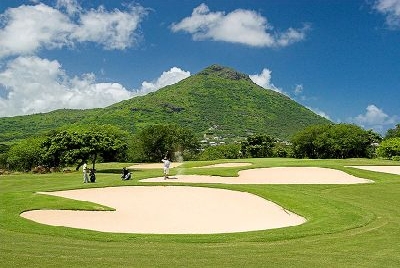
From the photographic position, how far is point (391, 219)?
2120 centimetres

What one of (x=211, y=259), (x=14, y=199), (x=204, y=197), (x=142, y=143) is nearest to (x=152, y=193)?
(x=204, y=197)

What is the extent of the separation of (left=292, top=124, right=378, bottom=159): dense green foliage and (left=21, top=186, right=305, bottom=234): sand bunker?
84494mm

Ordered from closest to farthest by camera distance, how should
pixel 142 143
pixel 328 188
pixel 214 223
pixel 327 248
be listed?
1. pixel 327 248
2. pixel 214 223
3. pixel 328 188
4. pixel 142 143

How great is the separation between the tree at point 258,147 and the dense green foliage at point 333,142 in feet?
21.5

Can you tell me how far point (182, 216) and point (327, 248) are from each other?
895 cm

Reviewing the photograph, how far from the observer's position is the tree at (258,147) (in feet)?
382

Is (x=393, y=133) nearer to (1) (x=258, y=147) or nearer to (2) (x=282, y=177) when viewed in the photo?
(1) (x=258, y=147)

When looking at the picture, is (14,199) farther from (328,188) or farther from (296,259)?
(328,188)

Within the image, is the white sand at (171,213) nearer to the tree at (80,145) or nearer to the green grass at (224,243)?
the green grass at (224,243)

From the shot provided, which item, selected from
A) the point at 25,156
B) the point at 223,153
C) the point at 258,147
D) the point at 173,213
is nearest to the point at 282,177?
the point at 173,213

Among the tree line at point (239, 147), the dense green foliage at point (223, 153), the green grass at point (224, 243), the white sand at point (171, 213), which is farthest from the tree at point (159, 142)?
the green grass at point (224, 243)

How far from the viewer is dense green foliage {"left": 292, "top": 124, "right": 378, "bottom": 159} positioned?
355 ft

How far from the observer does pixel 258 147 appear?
380 feet

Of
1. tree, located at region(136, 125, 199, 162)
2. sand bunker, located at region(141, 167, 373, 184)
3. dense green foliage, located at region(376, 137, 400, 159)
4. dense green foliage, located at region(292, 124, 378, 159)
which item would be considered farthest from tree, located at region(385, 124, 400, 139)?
sand bunker, located at region(141, 167, 373, 184)
